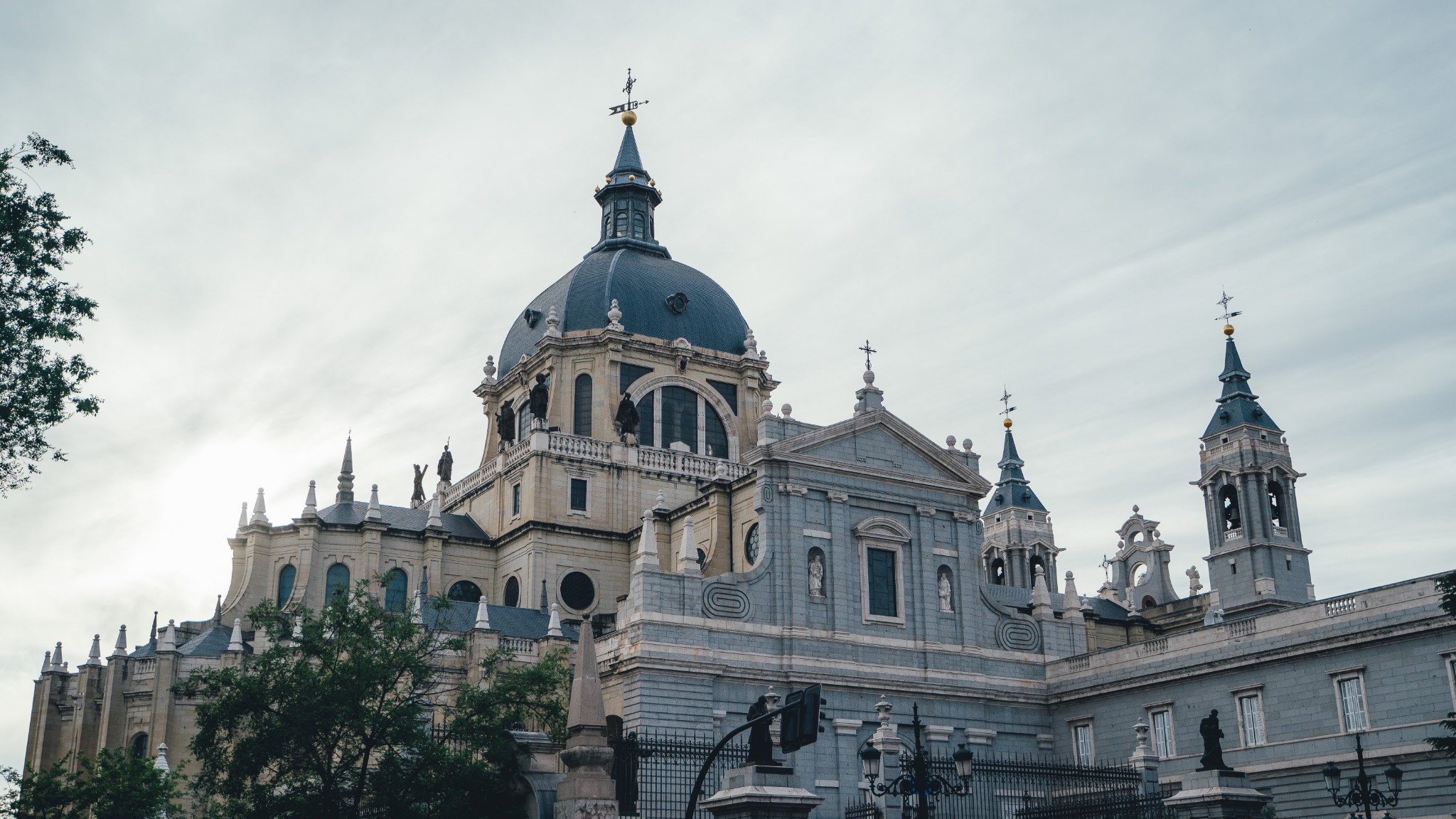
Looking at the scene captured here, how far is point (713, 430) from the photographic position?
214ft

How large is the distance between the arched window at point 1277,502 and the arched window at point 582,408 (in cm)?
3414

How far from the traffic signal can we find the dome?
46.2 m

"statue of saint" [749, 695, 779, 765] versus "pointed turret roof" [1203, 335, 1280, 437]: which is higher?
"pointed turret roof" [1203, 335, 1280, 437]

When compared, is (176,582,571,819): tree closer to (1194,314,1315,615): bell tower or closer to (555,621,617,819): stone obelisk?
(555,621,617,819): stone obelisk

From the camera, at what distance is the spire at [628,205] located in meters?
73.0

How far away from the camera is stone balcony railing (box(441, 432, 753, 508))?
2335 inches

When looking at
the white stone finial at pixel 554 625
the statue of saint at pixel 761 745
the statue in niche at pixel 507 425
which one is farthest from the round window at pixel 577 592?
the statue of saint at pixel 761 745

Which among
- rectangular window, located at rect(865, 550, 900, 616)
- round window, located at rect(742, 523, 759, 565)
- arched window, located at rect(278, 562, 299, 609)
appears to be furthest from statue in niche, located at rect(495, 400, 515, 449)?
rectangular window, located at rect(865, 550, 900, 616)

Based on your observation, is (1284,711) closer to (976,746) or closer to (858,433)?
(976,746)

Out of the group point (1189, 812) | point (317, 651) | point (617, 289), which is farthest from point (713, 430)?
point (1189, 812)

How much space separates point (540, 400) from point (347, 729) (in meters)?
32.1

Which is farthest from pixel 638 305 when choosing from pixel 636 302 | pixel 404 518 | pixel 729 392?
pixel 404 518

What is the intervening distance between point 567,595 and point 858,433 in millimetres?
14938

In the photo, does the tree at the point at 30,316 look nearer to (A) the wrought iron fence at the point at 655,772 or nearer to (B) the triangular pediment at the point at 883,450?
(A) the wrought iron fence at the point at 655,772
